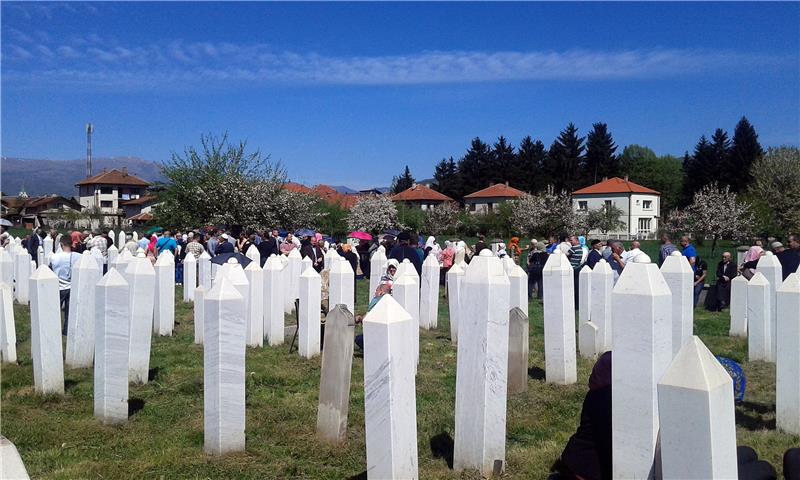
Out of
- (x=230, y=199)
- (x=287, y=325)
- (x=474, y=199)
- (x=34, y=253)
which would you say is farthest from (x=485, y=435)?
(x=474, y=199)

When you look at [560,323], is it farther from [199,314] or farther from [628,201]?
[628,201]

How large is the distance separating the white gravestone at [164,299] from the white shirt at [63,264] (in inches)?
67.3

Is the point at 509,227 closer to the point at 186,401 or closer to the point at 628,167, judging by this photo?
the point at 628,167

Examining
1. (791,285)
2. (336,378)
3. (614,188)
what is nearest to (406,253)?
(336,378)

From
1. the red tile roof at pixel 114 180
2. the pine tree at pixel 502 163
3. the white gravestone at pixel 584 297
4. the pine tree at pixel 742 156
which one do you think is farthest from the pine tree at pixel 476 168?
the white gravestone at pixel 584 297

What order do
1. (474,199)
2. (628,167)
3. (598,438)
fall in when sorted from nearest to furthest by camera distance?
(598,438)
(474,199)
(628,167)

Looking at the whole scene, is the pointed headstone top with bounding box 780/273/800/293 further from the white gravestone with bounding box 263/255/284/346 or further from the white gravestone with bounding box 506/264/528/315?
the white gravestone with bounding box 263/255/284/346

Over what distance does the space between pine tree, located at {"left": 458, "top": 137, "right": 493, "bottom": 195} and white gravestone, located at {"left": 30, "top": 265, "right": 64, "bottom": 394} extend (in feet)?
294

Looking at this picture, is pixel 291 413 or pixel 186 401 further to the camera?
pixel 186 401

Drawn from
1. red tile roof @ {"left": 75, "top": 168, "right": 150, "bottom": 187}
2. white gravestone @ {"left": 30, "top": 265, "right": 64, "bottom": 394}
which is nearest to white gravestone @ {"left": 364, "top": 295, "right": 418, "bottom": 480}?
white gravestone @ {"left": 30, "top": 265, "right": 64, "bottom": 394}

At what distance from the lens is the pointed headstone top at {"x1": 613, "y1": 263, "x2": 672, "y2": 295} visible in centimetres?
418

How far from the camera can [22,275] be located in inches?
623

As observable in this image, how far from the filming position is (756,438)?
621 centimetres

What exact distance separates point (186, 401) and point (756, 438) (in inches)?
241
